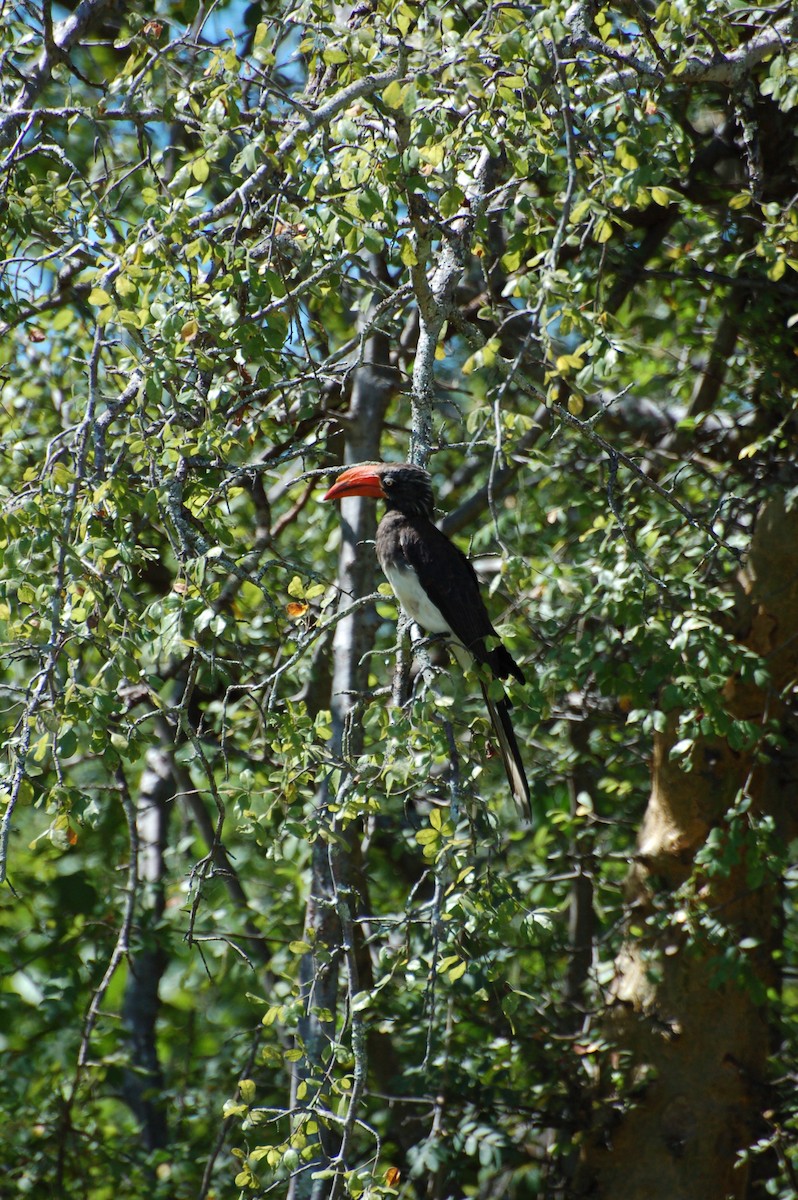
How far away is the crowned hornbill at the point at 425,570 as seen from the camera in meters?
3.65

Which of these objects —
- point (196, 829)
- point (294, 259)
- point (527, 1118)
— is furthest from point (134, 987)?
point (294, 259)

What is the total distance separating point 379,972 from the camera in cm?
446

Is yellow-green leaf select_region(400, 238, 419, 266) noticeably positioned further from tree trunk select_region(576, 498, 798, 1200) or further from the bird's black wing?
tree trunk select_region(576, 498, 798, 1200)

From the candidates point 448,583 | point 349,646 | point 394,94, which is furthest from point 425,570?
point 394,94

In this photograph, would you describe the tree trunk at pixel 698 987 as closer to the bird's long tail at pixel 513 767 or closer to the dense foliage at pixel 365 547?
the dense foliage at pixel 365 547

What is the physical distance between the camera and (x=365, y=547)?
14.4 ft

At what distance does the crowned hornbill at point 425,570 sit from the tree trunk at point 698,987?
101 centimetres

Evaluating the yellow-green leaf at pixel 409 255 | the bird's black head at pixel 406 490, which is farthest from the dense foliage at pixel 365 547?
the bird's black head at pixel 406 490

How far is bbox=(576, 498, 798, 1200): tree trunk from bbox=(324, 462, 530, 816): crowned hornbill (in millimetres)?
1009

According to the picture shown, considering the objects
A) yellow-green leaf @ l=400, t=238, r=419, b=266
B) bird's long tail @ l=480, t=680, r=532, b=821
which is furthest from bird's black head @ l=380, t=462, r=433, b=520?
yellow-green leaf @ l=400, t=238, r=419, b=266

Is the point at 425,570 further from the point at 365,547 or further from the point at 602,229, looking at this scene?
the point at 602,229

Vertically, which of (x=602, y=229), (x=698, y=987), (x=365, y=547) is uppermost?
(x=365, y=547)

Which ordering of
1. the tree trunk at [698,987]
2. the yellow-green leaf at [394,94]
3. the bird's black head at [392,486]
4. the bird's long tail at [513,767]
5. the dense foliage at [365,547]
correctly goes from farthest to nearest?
1. the tree trunk at [698,987]
2. the bird's black head at [392,486]
3. the bird's long tail at [513,767]
4. the dense foliage at [365,547]
5. the yellow-green leaf at [394,94]

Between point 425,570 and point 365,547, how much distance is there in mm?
728
